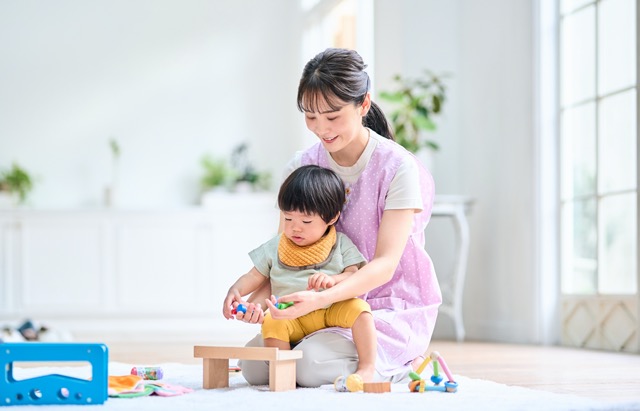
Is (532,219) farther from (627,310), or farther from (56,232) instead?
(56,232)

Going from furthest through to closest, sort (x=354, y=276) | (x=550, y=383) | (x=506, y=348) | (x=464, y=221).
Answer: (x=464, y=221), (x=506, y=348), (x=550, y=383), (x=354, y=276)

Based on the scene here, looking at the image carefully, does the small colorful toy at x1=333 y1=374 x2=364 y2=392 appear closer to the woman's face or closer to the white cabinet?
the woman's face

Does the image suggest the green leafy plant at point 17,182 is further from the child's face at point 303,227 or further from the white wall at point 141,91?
the child's face at point 303,227

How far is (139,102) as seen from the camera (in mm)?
6887

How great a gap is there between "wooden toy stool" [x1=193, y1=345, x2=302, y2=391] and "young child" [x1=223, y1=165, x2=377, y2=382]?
9cm

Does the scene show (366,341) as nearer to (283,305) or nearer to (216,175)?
(283,305)

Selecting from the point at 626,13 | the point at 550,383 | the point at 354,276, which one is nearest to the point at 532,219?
the point at 626,13

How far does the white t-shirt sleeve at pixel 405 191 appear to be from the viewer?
2189 mm

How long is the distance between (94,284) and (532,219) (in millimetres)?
2972

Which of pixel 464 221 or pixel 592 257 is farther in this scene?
pixel 464 221

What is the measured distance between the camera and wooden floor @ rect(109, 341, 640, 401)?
7.64 feet

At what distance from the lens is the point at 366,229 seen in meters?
2.28

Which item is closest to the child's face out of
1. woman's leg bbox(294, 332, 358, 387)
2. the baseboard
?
woman's leg bbox(294, 332, 358, 387)

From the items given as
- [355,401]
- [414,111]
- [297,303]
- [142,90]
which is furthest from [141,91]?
[355,401]
